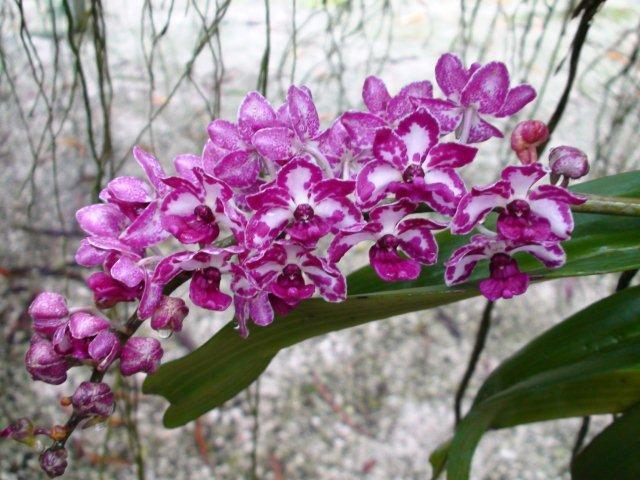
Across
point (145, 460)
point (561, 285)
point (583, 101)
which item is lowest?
point (145, 460)

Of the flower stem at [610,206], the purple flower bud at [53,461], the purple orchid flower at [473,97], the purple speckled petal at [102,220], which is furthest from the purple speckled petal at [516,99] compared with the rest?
the purple flower bud at [53,461]

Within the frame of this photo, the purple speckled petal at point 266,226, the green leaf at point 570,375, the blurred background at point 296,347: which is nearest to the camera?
the purple speckled petal at point 266,226

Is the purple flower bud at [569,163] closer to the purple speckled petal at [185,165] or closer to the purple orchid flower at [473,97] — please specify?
the purple orchid flower at [473,97]

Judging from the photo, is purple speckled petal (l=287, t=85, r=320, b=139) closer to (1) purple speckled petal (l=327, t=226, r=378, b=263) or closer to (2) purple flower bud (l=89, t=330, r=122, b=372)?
(1) purple speckled petal (l=327, t=226, r=378, b=263)

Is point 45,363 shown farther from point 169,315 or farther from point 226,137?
point 226,137

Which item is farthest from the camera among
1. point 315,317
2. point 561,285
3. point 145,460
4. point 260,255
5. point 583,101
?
point 583,101

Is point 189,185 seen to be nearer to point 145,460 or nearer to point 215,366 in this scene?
point 215,366

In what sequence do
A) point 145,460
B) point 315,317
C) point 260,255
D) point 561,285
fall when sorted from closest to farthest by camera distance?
point 260,255, point 315,317, point 145,460, point 561,285

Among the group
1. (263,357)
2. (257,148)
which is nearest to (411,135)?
(257,148)
